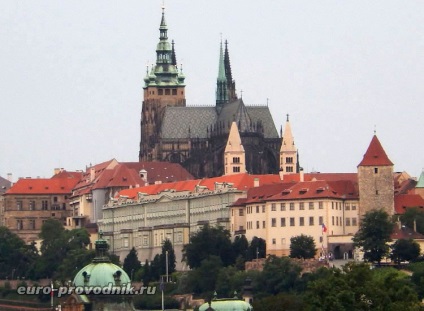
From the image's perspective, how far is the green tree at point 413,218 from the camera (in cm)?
19312

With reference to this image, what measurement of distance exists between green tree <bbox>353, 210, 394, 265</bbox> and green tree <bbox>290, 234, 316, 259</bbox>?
21.0ft

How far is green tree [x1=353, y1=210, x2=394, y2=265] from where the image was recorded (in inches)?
7224

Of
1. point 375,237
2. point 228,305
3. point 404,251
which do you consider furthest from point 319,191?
point 228,305

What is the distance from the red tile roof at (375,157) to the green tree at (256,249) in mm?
10776

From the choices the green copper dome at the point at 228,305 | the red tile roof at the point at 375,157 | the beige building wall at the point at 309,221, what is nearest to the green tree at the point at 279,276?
the beige building wall at the point at 309,221

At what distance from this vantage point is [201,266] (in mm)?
193000

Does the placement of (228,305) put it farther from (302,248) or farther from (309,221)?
(309,221)

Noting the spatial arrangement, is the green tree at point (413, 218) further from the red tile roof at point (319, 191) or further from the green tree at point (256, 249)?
the green tree at point (256, 249)

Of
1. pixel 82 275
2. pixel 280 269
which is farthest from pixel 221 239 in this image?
pixel 82 275

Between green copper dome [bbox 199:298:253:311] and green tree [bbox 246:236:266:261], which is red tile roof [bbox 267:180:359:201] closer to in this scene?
green tree [bbox 246:236:266:261]

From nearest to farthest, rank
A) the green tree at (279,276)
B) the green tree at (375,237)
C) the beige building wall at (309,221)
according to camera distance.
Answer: the green tree at (279,276)
the green tree at (375,237)
the beige building wall at (309,221)

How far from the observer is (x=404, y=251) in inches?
7244

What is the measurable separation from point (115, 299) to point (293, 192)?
98275 millimetres

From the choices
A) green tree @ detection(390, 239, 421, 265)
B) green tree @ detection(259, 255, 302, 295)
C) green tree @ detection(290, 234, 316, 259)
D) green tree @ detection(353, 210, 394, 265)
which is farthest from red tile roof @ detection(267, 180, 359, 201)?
green tree @ detection(259, 255, 302, 295)
